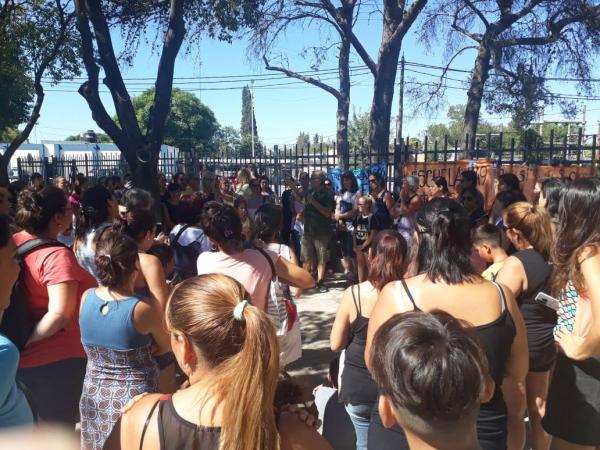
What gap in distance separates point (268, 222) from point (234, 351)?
7.02ft

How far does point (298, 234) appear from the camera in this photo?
28.8ft

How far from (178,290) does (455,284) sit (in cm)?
113

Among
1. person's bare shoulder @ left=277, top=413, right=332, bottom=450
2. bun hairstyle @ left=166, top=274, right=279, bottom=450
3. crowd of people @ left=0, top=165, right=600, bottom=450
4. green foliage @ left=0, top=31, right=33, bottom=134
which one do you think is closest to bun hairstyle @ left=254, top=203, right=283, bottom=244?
crowd of people @ left=0, top=165, right=600, bottom=450

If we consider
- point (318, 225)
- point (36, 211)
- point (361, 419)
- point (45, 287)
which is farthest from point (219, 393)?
point (318, 225)

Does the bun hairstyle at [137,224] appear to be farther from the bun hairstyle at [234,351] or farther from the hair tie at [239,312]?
the hair tie at [239,312]

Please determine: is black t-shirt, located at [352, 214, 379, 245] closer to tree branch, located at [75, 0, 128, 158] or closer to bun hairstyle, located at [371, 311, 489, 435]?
tree branch, located at [75, 0, 128, 158]

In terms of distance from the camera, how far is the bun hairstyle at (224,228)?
9.80ft

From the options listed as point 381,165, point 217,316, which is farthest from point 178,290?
point 381,165

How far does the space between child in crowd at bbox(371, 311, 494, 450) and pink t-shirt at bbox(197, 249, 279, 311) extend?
63.6 inches

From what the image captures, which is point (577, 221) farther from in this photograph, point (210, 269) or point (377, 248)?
point (210, 269)

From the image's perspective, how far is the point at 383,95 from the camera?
13.7 meters

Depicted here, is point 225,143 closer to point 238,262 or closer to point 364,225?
point 364,225

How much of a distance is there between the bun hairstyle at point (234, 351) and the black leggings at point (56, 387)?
1.27 metres

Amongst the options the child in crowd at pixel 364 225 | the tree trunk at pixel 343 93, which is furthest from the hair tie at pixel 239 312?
the tree trunk at pixel 343 93
